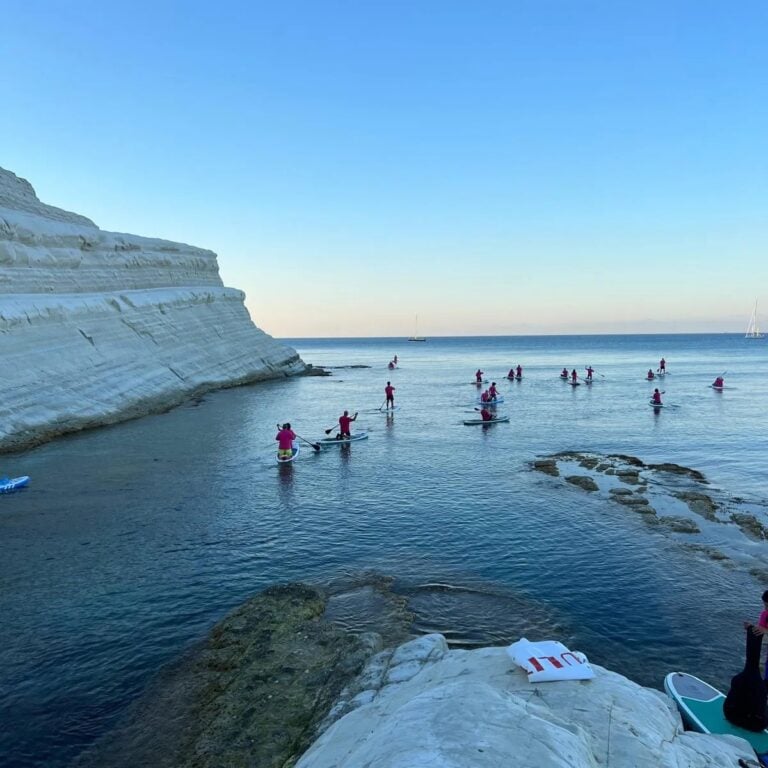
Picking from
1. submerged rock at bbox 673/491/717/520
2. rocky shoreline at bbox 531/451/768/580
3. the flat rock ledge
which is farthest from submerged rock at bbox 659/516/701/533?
the flat rock ledge

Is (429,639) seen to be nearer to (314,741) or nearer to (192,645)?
(314,741)

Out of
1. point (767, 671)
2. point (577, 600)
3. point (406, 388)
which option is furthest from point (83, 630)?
point (406, 388)

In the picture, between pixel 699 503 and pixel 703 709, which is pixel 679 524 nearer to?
pixel 699 503

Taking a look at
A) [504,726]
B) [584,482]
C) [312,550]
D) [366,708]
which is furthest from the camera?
[584,482]

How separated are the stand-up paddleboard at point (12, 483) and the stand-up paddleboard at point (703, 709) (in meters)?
20.9

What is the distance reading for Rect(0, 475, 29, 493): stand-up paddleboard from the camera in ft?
65.1

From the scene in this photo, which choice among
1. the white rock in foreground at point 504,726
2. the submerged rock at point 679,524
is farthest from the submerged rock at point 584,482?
the white rock in foreground at point 504,726

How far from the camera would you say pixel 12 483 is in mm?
20047

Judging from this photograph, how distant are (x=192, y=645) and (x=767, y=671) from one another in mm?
9193

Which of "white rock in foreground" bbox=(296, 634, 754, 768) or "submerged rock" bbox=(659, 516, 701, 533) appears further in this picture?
"submerged rock" bbox=(659, 516, 701, 533)

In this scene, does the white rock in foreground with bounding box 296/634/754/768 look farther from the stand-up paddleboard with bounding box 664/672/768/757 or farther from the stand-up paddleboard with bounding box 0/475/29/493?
the stand-up paddleboard with bounding box 0/475/29/493

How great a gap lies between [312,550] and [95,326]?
2904 centimetres

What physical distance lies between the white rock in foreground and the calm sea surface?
354cm

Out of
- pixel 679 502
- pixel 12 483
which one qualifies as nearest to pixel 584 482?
pixel 679 502
